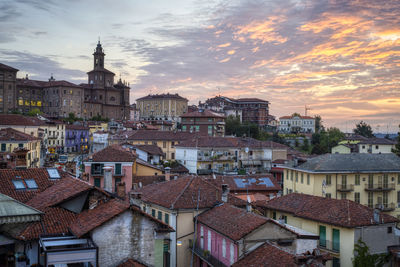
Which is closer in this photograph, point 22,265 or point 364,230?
point 22,265

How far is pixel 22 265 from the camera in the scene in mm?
13148

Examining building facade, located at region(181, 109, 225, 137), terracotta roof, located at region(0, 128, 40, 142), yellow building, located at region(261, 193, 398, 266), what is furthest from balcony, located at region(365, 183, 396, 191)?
building facade, located at region(181, 109, 225, 137)

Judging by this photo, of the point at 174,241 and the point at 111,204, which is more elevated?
the point at 111,204

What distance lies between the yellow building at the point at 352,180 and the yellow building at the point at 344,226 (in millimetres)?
12042

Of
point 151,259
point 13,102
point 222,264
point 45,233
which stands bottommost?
point 222,264

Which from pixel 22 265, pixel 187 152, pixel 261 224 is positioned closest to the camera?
pixel 22 265

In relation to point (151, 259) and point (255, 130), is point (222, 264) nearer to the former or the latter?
point (151, 259)

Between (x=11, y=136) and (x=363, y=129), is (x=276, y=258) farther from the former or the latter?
(x=363, y=129)

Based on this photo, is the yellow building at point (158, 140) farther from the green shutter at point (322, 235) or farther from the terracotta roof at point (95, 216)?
the terracotta roof at point (95, 216)

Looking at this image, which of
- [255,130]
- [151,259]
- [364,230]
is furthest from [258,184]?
[255,130]

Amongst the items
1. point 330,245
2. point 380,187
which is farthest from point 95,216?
point 380,187

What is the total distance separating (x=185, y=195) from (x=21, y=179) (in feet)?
30.3

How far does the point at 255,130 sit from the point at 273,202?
3156 inches

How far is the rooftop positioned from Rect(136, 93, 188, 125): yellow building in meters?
107
